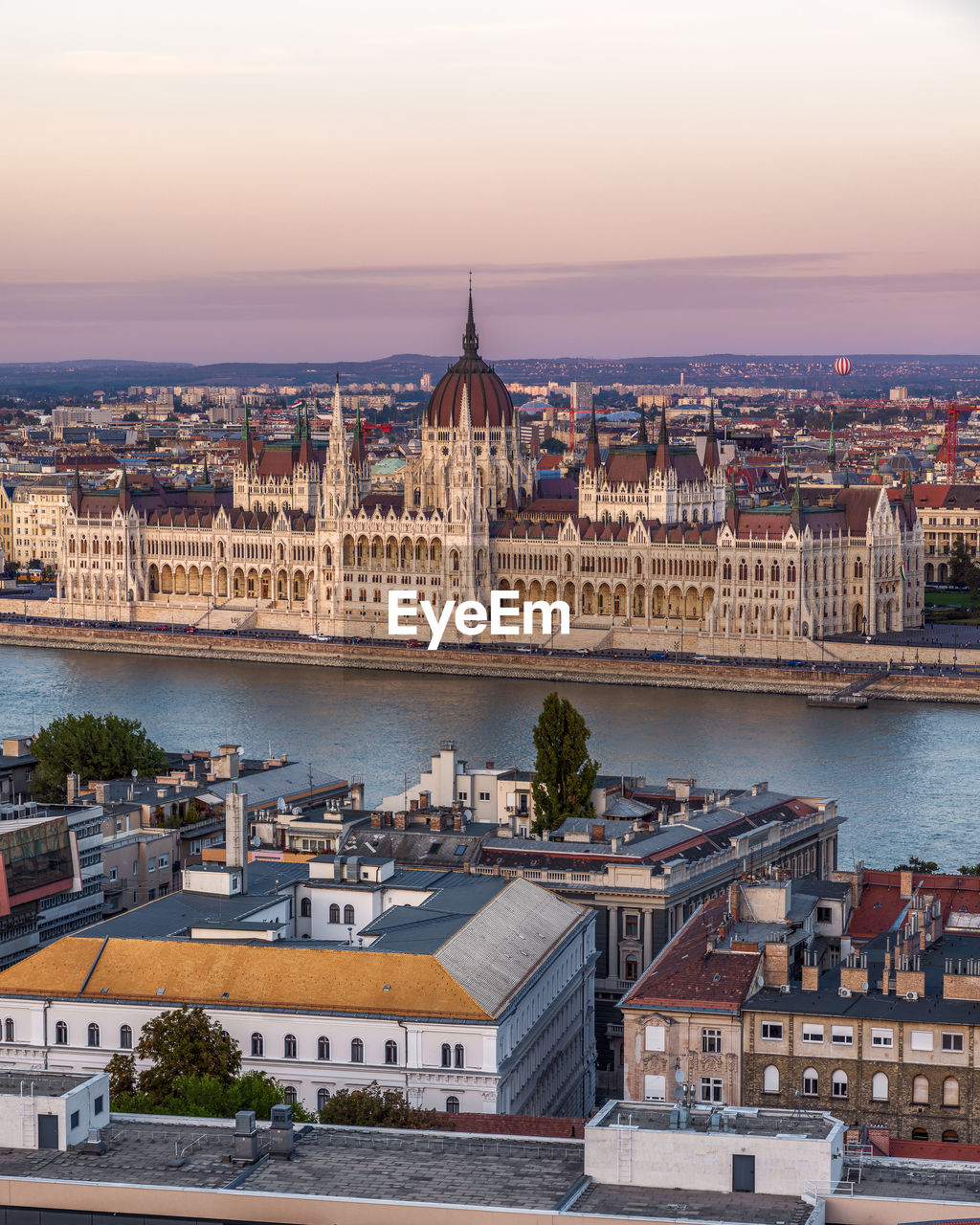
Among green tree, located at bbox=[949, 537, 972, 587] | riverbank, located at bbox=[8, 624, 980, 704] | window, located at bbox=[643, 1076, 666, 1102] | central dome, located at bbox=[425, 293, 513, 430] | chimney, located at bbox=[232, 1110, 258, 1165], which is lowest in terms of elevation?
window, located at bbox=[643, 1076, 666, 1102]

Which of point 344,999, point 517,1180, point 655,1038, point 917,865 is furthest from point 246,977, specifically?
point 917,865

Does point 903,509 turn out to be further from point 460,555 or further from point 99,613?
point 99,613

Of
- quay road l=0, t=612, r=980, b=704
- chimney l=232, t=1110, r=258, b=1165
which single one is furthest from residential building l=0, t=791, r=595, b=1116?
quay road l=0, t=612, r=980, b=704

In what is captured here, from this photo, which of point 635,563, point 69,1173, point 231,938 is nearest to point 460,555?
point 635,563

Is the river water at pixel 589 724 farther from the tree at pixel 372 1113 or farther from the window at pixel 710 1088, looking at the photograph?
the tree at pixel 372 1113

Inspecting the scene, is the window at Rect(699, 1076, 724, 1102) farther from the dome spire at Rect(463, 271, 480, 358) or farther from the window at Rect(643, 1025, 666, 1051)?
the dome spire at Rect(463, 271, 480, 358)

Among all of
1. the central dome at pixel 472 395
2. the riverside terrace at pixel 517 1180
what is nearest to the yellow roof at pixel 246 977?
the riverside terrace at pixel 517 1180

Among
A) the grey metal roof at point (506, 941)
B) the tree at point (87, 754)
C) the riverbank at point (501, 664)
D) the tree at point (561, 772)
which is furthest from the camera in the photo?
the riverbank at point (501, 664)
